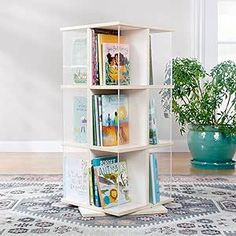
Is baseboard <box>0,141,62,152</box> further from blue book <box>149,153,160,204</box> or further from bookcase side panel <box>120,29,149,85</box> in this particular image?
bookcase side panel <box>120,29,149,85</box>

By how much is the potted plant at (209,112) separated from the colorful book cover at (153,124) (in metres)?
1.30

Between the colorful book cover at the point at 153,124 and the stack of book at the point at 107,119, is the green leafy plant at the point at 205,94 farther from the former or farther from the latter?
the stack of book at the point at 107,119

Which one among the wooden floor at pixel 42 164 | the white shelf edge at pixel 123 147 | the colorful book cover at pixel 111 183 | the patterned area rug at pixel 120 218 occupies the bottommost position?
the patterned area rug at pixel 120 218

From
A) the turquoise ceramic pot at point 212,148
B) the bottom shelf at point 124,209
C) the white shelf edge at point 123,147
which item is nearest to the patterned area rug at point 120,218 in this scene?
the bottom shelf at point 124,209

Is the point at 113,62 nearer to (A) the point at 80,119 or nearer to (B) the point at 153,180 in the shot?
(A) the point at 80,119

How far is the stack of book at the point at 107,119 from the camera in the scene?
2615mm

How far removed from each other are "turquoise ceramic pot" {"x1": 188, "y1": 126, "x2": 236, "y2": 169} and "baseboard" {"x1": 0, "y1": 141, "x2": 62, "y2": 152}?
4.40 feet

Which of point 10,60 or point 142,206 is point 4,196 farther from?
point 10,60

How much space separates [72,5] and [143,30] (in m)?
2.22

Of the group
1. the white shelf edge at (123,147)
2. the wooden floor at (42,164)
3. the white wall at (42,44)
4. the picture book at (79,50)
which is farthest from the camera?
the white wall at (42,44)

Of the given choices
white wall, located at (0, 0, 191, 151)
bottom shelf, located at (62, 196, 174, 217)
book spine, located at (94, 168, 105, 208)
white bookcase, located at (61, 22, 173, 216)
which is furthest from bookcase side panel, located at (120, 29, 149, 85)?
white wall, located at (0, 0, 191, 151)

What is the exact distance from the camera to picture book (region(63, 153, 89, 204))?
273 cm

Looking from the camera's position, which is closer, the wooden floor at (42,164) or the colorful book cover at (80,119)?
the colorful book cover at (80,119)

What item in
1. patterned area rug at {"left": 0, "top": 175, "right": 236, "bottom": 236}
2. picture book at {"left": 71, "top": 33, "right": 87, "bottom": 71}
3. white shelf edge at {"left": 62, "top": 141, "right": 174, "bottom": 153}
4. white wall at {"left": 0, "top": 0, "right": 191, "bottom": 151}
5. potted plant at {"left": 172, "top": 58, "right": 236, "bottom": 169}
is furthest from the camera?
white wall at {"left": 0, "top": 0, "right": 191, "bottom": 151}
